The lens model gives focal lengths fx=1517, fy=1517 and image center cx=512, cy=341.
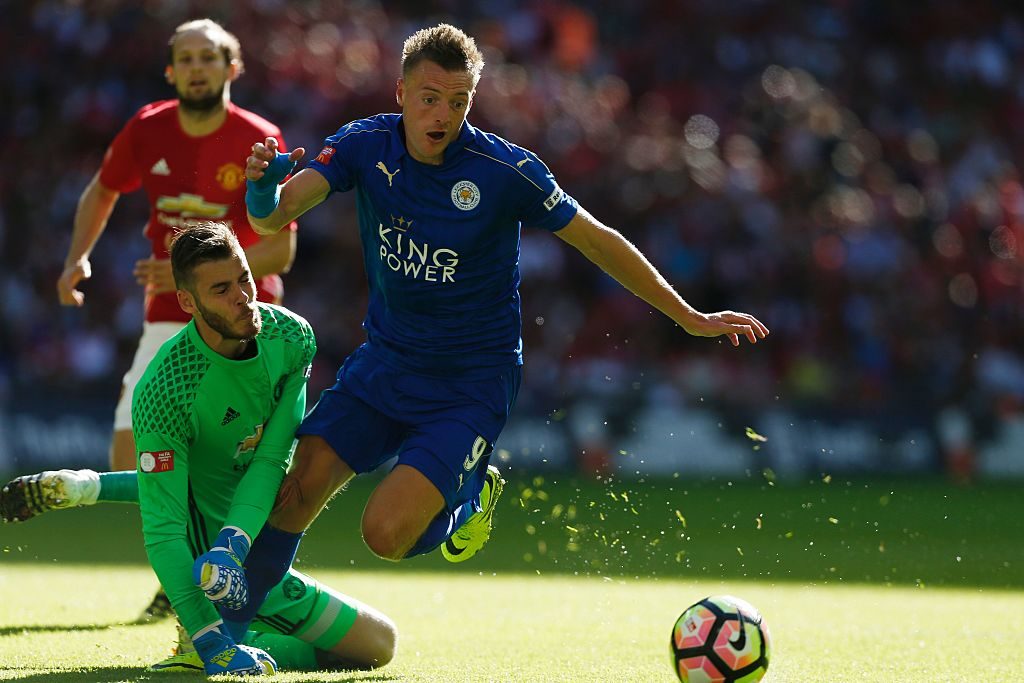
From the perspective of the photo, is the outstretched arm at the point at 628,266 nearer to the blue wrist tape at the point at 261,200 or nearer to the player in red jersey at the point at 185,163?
the blue wrist tape at the point at 261,200

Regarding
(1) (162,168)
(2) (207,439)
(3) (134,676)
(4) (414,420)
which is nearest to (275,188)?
(2) (207,439)

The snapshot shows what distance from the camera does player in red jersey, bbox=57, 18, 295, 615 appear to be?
7.23m

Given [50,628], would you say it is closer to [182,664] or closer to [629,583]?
[182,664]

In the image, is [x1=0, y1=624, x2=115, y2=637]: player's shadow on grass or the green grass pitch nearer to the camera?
the green grass pitch

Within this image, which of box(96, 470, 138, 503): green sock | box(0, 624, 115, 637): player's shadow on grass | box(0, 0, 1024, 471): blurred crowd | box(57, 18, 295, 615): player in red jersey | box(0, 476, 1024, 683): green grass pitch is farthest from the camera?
box(0, 0, 1024, 471): blurred crowd

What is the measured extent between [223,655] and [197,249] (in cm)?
139

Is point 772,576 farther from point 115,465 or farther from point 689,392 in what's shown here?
point 689,392

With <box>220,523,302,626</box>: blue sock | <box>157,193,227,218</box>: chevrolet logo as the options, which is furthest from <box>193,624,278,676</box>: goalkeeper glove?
<box>157,193,227,218</box>: chevrolet logo

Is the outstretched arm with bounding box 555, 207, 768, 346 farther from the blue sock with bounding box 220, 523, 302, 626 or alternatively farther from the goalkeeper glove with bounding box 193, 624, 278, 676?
the goalkeeper glove with bounding box 193, 624, 278, 676

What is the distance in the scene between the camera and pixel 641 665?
580 centimetres

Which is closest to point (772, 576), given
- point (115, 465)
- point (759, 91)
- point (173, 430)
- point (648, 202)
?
point (115, 465)

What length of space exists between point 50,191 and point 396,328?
11.0 meters

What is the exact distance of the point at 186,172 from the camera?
7.30 m

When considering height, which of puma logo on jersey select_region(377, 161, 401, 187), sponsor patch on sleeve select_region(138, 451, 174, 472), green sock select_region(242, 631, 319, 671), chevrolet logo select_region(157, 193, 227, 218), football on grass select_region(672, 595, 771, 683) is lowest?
green sock select_region(242, 631, 319, 671)
